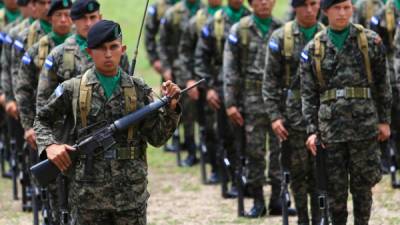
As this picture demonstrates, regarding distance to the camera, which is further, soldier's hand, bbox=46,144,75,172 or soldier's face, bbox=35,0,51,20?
soldier's face, bbox=35,0,51,20

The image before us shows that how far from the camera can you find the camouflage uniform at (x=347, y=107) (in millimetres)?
10672

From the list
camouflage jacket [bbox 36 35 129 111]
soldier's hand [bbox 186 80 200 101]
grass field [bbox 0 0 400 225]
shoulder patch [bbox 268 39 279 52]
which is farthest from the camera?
soldier's hand [bbox 186 80 200 101]

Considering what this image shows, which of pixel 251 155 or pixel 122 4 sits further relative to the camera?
pixel 122 4

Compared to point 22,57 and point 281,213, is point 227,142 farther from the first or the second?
point 22,57

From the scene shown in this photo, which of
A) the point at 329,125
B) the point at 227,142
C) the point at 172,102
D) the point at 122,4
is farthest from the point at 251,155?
the point at 122,4

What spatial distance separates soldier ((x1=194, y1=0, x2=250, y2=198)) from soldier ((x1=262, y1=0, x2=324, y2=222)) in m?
2.96

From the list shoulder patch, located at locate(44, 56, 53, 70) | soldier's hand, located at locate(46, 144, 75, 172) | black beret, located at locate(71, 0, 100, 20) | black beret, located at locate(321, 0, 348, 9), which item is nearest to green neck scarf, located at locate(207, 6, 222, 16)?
black beret, located at locate(71, 0, 100, 20)

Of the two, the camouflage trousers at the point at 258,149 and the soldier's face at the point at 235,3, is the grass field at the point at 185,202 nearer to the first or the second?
the camouflage trousers at the point at 258,149

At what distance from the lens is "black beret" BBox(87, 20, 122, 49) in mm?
9023

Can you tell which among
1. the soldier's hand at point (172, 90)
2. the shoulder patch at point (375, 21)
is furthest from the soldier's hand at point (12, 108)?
the soldier's hand at point (172, 90)

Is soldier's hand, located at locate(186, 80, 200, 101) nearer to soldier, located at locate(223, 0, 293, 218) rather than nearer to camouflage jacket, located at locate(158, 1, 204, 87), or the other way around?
camouflage jacket, located at locate(158, 1, 204, 87)

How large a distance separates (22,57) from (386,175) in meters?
5.03

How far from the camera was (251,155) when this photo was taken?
13477 millimetres

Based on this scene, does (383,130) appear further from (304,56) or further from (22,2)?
(22,2)
